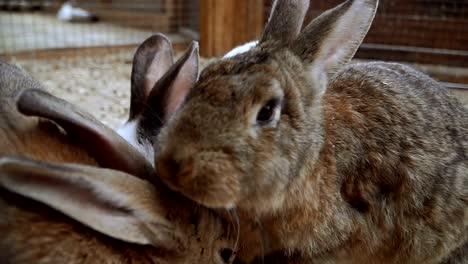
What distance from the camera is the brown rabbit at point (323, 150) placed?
5.80 ft

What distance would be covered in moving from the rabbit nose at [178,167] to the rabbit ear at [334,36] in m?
0.65

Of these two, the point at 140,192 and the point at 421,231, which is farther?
the point at 421,231

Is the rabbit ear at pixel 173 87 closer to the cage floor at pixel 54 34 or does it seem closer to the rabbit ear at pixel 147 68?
the rabbit ear at pixel 147 68

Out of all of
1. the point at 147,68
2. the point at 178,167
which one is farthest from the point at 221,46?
the point at 178,167

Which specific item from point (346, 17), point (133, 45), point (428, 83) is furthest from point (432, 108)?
point (133, 45)

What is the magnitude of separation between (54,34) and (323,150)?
7014 millimetres

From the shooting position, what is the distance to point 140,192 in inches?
70.5

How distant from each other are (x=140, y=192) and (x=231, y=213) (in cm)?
34

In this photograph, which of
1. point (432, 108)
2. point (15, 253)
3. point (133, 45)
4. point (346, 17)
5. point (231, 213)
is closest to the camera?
point (15, 253)

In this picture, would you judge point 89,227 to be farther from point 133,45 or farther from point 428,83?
point 133,45

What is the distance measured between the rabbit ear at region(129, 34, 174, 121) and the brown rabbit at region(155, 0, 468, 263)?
0.72m

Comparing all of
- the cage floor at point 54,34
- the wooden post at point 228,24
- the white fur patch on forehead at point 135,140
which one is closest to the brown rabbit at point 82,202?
the white fur patch on forehead at point 135,140

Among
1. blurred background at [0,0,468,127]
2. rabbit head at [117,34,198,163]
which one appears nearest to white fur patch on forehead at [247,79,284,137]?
rabbit head at [117,34,198,163]

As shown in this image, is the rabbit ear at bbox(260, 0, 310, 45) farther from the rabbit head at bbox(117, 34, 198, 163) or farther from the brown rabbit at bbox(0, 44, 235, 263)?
the brown rabbit at bbox(0, 44, 235, 263)
